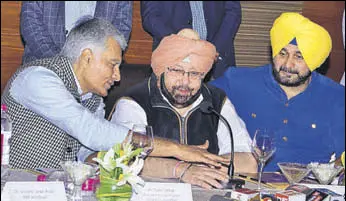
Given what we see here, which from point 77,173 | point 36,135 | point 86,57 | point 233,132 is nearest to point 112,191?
point 77,173

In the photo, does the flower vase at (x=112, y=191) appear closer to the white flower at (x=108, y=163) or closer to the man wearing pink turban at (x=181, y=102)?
the white flower at (x=108, y=163)

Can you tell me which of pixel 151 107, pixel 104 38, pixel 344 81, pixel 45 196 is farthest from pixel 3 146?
pixel 344 81

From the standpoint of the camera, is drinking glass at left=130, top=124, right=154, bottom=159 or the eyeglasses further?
the eyeglasses

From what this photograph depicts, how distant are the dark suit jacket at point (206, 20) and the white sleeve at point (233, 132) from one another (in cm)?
111

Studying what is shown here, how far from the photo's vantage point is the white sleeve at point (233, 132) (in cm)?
398

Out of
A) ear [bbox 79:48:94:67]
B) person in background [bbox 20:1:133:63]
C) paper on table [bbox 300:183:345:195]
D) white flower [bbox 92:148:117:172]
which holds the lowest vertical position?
paper on table [bbox 300:183:345:195]

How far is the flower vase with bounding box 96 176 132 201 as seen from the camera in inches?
109

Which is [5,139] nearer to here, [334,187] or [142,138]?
[142,138]

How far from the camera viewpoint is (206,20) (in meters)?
5.32

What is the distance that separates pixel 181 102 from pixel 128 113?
0.29 metres

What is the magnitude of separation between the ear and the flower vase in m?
1.09

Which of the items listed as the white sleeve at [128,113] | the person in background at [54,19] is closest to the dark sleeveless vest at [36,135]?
the white sleeve at [128,113]

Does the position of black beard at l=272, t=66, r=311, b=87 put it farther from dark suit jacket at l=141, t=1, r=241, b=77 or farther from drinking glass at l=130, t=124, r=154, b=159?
drinking glass at l=130, t=124, r=154, b=159

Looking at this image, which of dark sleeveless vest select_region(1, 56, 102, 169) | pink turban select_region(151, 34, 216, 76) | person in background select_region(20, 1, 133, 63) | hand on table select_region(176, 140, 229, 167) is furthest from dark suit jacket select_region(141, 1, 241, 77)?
hand on table select_region(176, 140, 229, 167)
